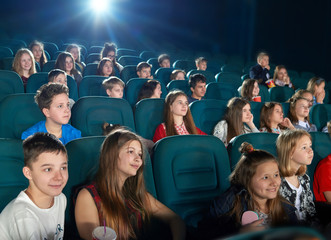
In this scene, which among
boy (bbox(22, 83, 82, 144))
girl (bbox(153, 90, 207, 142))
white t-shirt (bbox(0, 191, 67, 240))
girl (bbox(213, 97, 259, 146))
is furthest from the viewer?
girl (bbox(213, 97, 259, 146))

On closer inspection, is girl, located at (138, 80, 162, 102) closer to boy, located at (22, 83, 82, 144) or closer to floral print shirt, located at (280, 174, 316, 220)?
boy, located at (22, 83, 82, 144)

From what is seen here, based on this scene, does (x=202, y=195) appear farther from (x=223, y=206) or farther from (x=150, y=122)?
(x=150, y=122)

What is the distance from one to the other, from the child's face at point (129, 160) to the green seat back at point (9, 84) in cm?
187

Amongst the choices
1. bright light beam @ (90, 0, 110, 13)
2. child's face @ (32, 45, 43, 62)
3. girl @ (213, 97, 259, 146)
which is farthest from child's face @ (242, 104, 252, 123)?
bright light beam @ (90, 0, 110, 13)

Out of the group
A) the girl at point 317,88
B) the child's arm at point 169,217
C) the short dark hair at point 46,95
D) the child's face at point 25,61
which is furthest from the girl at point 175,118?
the girl at point 317,88

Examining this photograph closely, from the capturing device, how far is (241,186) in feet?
5.16

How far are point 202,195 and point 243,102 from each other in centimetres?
126

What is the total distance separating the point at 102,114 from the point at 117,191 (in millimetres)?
1011

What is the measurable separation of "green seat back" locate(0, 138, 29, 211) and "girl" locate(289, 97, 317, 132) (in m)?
2.60

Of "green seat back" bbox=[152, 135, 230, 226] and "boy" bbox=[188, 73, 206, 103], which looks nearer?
"green seat back" bbox=[152, 135, 230, 226]

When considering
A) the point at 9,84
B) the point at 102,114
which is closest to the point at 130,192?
the point at 102,114

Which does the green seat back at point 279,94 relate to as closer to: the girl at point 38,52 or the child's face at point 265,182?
the child's face at point 265,182

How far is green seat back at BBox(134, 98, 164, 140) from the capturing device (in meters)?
2.55

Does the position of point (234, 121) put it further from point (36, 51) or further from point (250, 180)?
point (36, 51)
